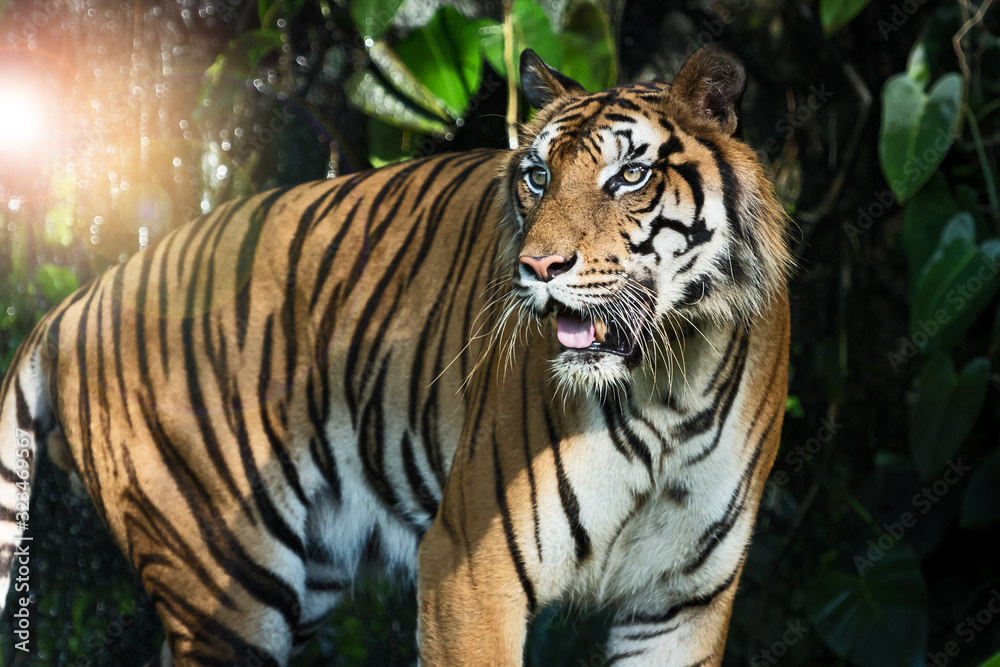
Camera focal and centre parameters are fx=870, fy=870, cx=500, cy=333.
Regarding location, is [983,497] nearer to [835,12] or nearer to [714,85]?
[835,12]

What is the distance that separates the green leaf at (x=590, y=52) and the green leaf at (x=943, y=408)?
116cm

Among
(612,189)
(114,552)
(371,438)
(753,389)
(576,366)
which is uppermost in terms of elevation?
(612,189)

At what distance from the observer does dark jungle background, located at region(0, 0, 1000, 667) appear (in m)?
2.50

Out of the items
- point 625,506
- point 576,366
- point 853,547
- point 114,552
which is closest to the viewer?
point 576,366

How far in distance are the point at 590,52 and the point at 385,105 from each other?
0.61 meters

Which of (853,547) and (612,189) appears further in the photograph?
(853,547)

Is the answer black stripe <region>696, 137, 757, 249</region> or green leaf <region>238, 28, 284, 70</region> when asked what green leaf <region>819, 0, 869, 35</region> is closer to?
black stripe <region>696, 137, 757, 249</region>

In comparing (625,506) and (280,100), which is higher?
(280,100)

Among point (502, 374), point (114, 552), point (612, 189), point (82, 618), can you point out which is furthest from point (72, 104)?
point (612, 189)

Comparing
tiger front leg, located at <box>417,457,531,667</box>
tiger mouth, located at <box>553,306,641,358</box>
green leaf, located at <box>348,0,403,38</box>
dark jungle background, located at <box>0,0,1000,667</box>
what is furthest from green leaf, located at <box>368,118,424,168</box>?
tiger mouth, located at <box>553,306,641,358</box>

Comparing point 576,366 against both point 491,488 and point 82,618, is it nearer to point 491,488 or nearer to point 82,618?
point 491,488

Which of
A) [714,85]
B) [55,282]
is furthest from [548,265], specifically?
[55,282]

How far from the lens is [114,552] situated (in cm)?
299

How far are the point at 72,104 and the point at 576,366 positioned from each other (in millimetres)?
2818
